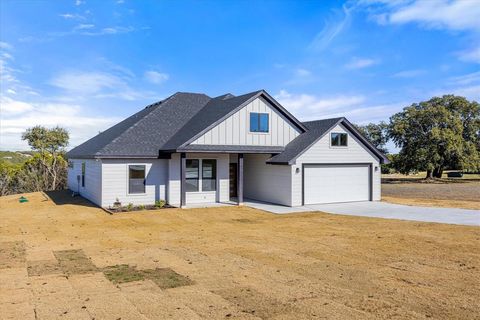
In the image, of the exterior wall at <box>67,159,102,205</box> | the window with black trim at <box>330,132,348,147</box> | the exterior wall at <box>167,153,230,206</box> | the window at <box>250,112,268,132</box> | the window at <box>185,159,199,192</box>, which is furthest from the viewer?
the window with black trim at <box>330,132,348,147</box>

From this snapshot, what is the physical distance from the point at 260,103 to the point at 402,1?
9308 mm

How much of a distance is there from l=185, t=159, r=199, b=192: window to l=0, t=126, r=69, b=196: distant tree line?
1574cm

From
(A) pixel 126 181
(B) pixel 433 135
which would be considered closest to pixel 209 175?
(A) pixel 126 181

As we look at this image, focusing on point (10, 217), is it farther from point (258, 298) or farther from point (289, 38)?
point (289, 38)

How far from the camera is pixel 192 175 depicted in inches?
835

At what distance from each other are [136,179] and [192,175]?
303cm

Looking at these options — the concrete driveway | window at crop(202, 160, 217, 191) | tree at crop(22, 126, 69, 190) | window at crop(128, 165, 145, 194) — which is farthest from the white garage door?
tree at crop(22, 126, 69, 190)

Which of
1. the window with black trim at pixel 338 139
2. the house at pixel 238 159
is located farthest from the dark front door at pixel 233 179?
the window with black trim at pixel 338 139

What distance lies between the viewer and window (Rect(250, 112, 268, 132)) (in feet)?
70.7

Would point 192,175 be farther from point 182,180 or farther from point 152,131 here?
point 152,131

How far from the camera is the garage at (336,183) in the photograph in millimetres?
21188

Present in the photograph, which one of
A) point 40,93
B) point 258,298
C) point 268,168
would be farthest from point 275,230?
point 40,93

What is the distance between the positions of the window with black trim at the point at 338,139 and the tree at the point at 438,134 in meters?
24.8

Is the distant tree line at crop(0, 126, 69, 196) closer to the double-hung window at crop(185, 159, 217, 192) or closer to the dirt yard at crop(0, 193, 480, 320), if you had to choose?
the double-hung window at crop(185, 159, 217, 192)
